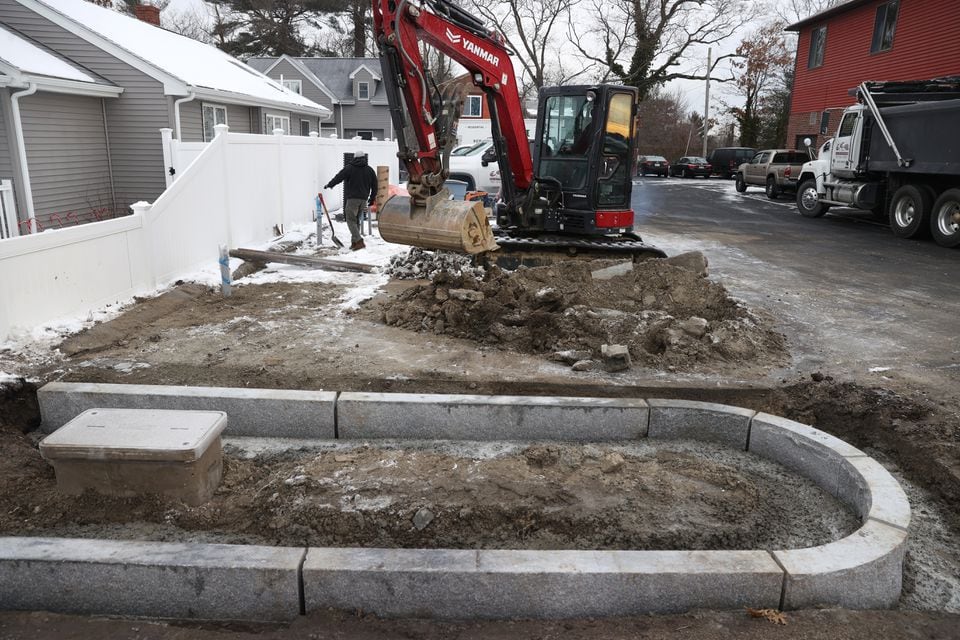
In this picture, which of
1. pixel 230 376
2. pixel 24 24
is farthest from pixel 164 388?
pixel 24 24

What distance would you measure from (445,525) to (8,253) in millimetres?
5006

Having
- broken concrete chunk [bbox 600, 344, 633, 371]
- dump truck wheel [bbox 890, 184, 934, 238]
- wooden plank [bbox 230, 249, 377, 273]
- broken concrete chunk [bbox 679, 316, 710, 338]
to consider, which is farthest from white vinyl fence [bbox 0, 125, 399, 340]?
dump truck wheel [bbox 890, 184, 934, 238]

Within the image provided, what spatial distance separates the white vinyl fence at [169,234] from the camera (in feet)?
21.6

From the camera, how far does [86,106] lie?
47.4 ft

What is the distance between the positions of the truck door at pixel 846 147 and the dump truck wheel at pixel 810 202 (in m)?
1.89

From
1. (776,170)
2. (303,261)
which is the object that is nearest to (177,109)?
(303,261)

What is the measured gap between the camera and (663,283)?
8.53m

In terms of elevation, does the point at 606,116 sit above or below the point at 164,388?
above

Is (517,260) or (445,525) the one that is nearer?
(445,525)

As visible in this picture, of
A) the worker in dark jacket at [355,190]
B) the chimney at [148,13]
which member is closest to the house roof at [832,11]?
the worker in dark jacket at [355,190]

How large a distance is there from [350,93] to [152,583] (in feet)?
123

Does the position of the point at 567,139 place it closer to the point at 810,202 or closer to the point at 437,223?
the point at 437,223

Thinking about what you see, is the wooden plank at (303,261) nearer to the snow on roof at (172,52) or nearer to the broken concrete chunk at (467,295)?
the broken concrete chunk at (467,295)

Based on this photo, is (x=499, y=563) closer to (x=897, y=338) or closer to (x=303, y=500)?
(x=303, y=500)
